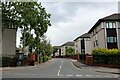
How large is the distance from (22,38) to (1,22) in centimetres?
755

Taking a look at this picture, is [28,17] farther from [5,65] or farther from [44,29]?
[5,65]

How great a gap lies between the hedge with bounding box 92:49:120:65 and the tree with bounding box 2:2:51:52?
1227cm

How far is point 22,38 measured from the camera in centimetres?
4566

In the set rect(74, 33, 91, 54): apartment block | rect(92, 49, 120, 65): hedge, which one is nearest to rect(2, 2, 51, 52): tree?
rect(92, 49, 120, 65): hedge

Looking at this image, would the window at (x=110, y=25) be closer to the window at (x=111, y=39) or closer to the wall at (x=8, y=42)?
the window at (x=111, y=39)

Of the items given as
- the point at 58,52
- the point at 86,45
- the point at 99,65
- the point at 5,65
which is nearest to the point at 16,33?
the point at 5,65

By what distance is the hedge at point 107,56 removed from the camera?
107 feet

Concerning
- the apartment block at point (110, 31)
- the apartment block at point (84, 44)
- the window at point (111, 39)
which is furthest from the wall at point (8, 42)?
the apartment block at point (84, 44)

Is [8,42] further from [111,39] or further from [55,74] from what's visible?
[55,74]

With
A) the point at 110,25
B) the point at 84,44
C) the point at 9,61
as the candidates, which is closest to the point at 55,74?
the point at 9,61

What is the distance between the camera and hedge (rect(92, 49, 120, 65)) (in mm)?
32519

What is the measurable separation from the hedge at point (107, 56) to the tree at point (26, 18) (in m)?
12.3

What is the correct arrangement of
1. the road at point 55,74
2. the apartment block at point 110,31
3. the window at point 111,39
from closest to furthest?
1. the road at point 55,74
2. the apartment block at point 110,31
3. the window at point 111,39

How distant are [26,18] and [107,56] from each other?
14.5 m
